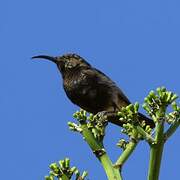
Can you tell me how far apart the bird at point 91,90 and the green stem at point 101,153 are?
2.92 meters

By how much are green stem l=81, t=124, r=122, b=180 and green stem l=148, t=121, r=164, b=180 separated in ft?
1.12

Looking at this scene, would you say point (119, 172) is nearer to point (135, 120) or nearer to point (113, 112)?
point (135, 120)

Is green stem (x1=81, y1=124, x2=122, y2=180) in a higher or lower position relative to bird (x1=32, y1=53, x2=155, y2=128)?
lower

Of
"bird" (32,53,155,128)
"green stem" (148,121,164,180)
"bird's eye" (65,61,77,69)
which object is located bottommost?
"green stem" (148,121,164,180)

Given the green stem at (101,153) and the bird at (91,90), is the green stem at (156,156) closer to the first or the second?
the green stem at (101,153)

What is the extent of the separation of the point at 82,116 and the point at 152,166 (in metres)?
1.03

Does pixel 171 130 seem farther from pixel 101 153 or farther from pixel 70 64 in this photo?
pixel 70 64

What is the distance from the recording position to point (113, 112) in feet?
23.2

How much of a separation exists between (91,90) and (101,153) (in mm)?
3671

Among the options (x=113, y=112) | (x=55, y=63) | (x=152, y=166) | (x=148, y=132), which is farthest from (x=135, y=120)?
(x=55, y=63)

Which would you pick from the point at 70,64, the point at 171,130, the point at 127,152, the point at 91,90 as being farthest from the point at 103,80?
the point at 171,130

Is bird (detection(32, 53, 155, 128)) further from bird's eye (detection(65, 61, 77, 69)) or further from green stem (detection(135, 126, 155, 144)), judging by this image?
green stem (detection(135, 126, 155, 144))

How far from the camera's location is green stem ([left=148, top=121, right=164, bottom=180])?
3.28 metres

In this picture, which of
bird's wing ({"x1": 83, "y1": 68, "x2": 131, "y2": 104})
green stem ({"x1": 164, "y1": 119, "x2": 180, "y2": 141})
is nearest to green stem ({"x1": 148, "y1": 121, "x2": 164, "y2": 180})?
green stem ({"x1": 164, "y1": 119, "x2": 180, "y2": 141})
